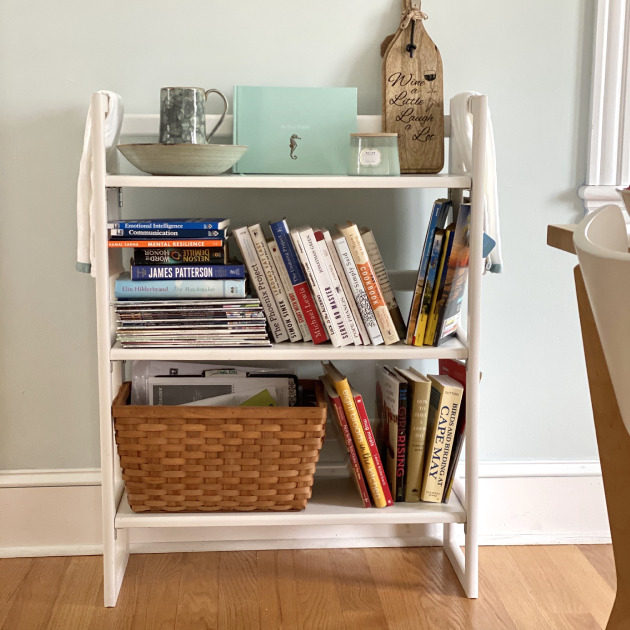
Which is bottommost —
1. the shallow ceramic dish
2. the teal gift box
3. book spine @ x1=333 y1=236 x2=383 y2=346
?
book spine @ x1=333 y1=236 x2=383 y2=346

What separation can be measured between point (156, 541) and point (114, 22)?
118 centimetres

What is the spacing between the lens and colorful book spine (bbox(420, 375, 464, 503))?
1639mm

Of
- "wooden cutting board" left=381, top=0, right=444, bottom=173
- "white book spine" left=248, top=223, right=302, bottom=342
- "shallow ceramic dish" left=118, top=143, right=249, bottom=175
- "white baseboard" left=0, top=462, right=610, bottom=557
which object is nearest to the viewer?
"shallow ceramic dish" left=118, top=143, right=249, bottom=175

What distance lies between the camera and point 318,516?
164cm

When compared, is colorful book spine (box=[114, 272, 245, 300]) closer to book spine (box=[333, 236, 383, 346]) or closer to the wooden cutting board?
book spine (box=[333, 236, 383, 346])

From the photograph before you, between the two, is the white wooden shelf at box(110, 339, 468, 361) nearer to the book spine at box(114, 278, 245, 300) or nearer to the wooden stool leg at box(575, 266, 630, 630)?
the book spine at box(114, 278, 245, 300)

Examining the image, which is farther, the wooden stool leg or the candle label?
the candle label

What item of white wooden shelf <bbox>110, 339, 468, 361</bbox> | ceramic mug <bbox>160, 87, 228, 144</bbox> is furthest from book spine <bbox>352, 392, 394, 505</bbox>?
ceramic mug <bbox>160, 87, 228, 144</bbox>

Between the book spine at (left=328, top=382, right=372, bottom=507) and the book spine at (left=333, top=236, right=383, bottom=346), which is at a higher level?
the book spine at (left=333, top=236, right=383, bottom=346)

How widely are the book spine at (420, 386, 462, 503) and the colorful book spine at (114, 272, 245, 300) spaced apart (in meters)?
0.46

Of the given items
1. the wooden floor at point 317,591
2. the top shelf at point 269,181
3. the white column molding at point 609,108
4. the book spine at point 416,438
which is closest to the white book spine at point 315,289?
the top shelf at point 269,181

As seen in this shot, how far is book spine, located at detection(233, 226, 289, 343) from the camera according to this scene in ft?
5.30

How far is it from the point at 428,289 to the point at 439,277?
3 cm

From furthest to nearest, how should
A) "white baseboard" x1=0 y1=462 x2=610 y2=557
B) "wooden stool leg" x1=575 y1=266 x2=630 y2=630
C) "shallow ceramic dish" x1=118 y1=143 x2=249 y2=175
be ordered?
"white baseboard" x1=0 y1=462 x2=610 y2=557 → "shallow ceramic dish" x1=118 y1=143 x2=249 y2=175 → "wooden stool leg" x1=575 y1=266 x2=630 y2=630
